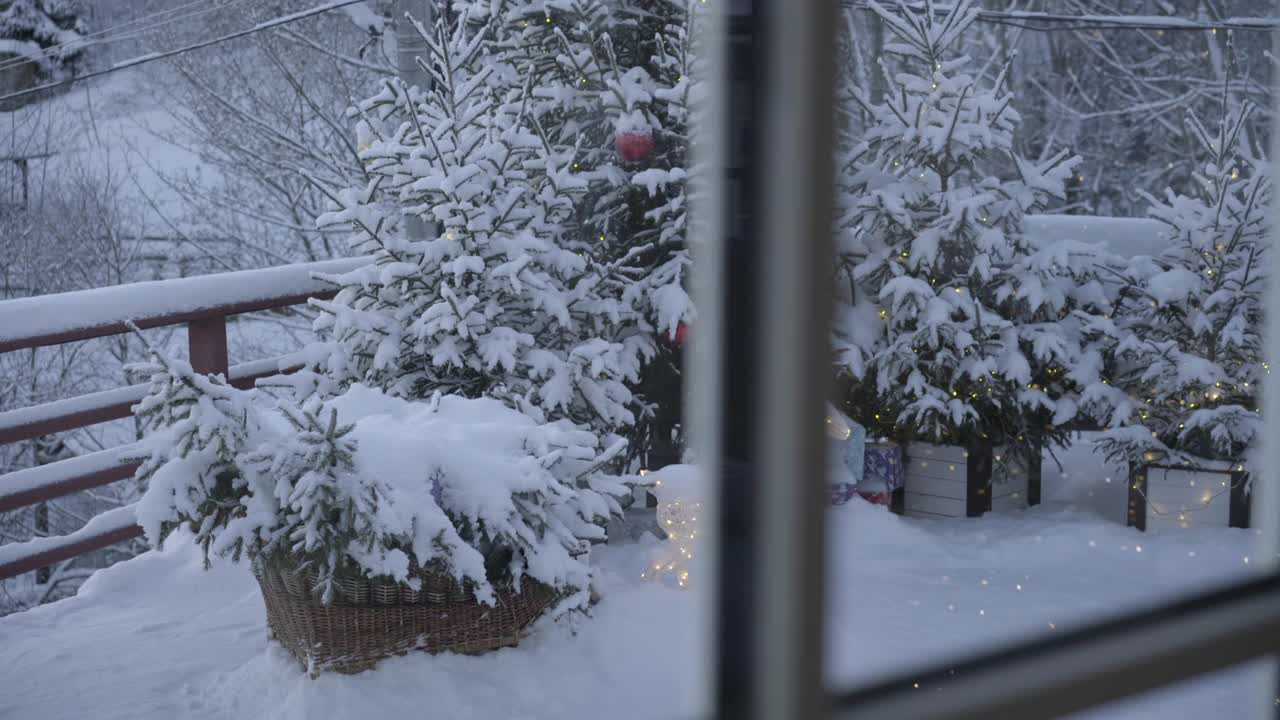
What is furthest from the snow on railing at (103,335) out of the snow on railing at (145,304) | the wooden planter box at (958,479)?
the wooden planter box at (958,479)

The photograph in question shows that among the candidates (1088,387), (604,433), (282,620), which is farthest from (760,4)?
(1088,387)

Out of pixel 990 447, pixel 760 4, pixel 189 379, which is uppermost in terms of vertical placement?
pixel 760 4

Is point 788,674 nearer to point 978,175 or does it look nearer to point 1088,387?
point 1088,387

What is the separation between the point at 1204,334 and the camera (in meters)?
4.29

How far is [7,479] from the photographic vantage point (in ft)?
13.2

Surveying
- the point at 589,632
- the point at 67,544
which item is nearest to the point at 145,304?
the point at 67,544

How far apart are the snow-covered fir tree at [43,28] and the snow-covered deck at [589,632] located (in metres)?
8.97

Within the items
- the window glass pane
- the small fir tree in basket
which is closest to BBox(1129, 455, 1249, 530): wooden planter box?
the window glass pane

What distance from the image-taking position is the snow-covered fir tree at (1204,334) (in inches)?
164

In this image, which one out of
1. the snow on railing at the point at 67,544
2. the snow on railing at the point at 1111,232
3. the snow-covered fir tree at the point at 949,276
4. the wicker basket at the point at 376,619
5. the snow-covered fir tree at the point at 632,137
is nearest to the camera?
the wicker basket at the point at 376,619

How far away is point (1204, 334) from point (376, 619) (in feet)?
10.2

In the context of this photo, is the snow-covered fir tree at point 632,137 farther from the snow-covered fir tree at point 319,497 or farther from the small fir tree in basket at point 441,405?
the snow-covered fir tree at point 319,497

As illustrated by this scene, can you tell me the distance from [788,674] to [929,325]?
3.97 meters

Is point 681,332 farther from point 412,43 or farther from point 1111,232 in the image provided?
point 412,43
